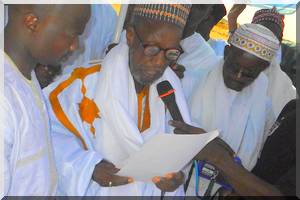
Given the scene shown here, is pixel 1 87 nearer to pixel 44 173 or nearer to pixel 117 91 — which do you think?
pixel 44 173

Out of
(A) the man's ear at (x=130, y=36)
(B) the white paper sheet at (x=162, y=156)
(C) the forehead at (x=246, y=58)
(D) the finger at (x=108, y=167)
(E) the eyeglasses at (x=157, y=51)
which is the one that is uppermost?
(A) the man's ear at (x=130, y=36)

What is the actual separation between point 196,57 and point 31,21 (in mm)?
1879

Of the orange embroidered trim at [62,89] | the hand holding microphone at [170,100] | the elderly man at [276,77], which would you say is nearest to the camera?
the orange embroidered trim at [62,89]

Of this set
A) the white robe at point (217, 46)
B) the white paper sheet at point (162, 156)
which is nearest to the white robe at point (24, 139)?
the white paper sheet at point (162, 156)

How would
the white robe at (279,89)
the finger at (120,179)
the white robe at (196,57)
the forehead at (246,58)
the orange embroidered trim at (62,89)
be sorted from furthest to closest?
1. the white robe at (279,89)
2. the white robe at (196,57)
3. the forehead at (246,58)
4. the orange embroidered trim at (62,89)
5. the finger at (120,179)

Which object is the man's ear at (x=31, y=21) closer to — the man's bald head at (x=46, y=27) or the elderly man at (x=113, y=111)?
the man's bald head at (x=46, y=27)

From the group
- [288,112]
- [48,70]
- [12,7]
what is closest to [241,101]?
[288,112]

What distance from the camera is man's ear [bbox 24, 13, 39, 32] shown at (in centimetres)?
134

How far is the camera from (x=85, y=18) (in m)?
1.45

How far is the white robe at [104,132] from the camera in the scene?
1.78 metres

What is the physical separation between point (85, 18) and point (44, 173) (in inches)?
23.4

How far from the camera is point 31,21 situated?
53.0 inches

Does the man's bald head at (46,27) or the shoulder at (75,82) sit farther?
the shoulder at (75,82)

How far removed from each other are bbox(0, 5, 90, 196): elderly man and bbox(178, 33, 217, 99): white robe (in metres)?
1.56
